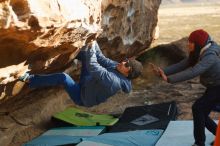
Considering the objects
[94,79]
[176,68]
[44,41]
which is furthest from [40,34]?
[176,68]

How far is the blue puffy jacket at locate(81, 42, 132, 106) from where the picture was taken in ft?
21.4

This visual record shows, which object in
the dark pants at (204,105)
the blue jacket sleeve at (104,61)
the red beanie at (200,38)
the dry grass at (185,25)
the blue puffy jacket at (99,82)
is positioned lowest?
the dry grass at (185,25)

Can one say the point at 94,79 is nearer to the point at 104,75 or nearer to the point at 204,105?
the point at 104,75

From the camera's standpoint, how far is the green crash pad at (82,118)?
30.4 feet

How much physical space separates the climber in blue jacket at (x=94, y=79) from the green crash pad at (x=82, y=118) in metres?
2.46

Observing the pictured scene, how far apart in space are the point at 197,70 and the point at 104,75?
1.30 metres

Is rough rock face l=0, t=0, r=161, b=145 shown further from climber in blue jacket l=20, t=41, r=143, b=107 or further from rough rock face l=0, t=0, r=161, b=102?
climber in blue jacket l=20, t=41, r=143, b=107

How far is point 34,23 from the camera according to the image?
16.8 feet

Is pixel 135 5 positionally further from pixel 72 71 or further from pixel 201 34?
pixel 201 34

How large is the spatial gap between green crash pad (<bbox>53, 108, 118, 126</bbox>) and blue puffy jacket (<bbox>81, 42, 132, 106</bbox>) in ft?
7.99

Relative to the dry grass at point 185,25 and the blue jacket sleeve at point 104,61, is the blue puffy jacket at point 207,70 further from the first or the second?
the dry grass at point 185,25

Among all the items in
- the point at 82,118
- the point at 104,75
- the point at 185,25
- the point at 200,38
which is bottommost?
the point at 185,25

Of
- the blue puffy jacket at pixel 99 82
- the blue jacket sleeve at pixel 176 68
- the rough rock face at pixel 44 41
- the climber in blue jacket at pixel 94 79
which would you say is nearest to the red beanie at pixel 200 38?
the blue jacket sleeve at pixel 176 68

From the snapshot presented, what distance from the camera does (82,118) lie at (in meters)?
9.61
